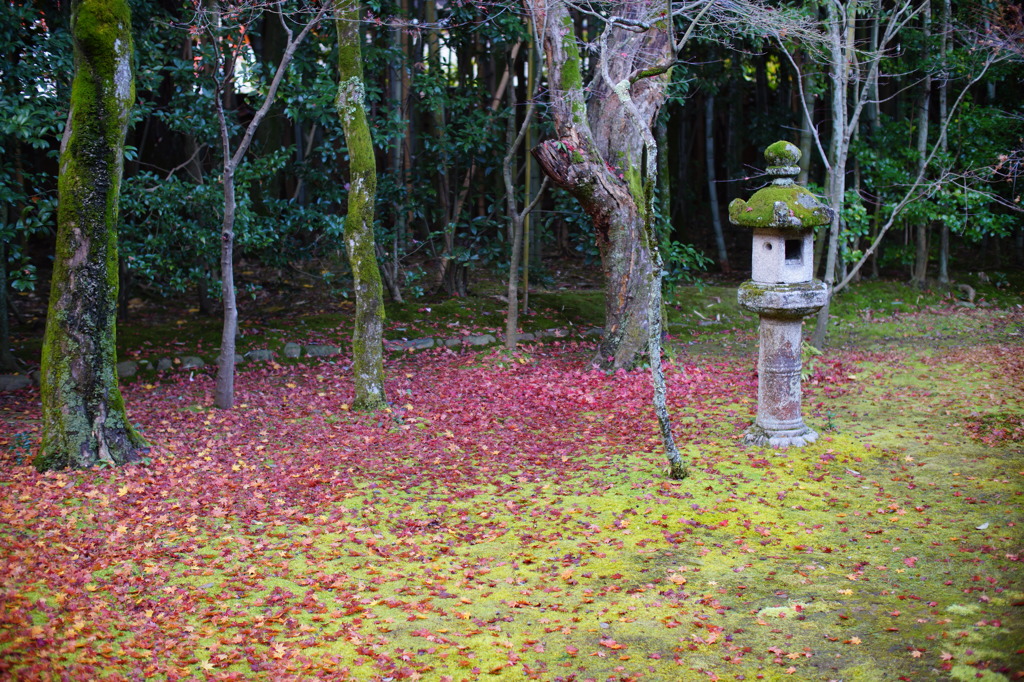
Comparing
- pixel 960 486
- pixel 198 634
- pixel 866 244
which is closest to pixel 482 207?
pixel 866 244

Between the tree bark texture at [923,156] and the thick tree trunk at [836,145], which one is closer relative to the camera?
the thick tree trunk at [836,145]

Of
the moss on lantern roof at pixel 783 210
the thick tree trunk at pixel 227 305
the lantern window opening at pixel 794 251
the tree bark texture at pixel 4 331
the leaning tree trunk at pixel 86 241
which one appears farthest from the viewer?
the tree bark texture at pixel 4 331

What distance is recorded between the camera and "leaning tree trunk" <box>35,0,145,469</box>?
730 cm

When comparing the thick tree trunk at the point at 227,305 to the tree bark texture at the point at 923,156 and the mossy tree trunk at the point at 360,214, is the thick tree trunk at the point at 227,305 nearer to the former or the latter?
the mossy tree trunk at the point at 360,214

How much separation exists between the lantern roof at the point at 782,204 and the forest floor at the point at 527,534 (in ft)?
7.28

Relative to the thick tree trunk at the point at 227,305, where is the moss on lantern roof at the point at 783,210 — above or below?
above

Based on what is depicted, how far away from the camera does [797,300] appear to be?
793 cm

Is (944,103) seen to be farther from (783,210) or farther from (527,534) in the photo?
(527,534)

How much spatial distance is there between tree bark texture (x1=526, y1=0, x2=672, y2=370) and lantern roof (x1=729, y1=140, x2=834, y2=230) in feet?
8.50

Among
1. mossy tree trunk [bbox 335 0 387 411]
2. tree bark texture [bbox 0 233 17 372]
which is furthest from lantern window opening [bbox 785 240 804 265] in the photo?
tree bark texture [bbox 0 233 17 372]

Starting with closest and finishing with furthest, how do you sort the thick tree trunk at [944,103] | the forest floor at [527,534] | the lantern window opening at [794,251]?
the forest floor at [527,534] < the lantern window opening at [794,251] < the thick tree trunk at [944,103]

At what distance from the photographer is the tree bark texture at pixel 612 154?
10.9m

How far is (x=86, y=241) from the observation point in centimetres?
734

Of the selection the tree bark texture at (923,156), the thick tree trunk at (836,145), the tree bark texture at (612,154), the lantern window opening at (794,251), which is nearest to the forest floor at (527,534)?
the tree bark texture at (612,154)
